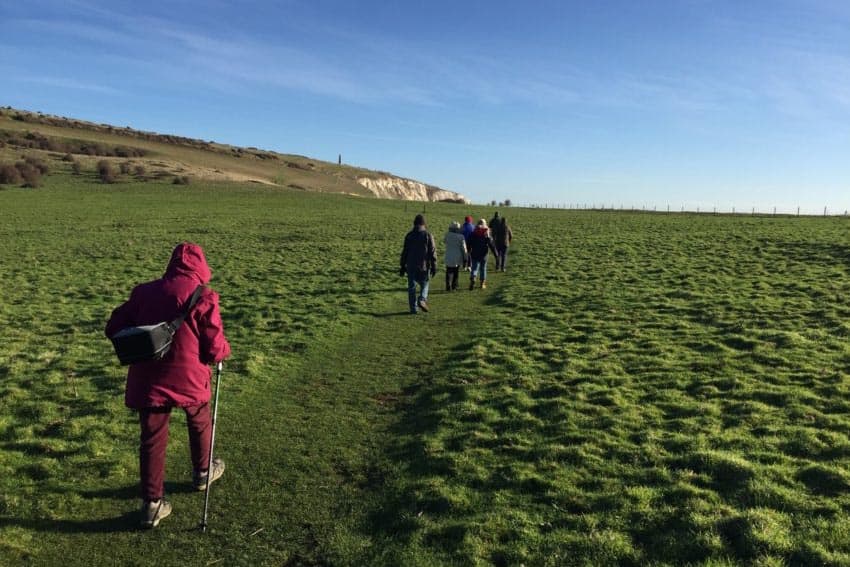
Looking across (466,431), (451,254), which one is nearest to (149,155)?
(451,254)

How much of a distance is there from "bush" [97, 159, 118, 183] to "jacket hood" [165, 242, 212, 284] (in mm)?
73621

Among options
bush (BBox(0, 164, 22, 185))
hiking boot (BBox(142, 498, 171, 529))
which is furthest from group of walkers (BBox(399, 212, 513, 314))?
bush (BBox(0, 164, 22, 185))

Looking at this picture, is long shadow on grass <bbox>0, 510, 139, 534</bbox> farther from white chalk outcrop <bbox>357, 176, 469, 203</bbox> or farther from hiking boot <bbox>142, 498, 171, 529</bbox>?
white chalk outcrop <bbox>357, 176, 469, 203</bbox>

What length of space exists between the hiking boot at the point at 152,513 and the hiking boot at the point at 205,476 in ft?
1.90

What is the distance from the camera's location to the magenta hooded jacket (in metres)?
5.29

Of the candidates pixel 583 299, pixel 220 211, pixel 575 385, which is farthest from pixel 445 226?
pixel 575 385

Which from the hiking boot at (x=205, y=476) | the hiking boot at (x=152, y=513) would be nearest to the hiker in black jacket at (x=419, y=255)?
the hiking boot at (x=205, y=476)

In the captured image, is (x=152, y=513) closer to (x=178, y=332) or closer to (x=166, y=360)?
(x=166, y=360)

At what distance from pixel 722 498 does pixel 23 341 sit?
530 inches

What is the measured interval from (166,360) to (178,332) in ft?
0.95

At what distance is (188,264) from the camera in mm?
5520

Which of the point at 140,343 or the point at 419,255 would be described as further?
the point at 419,255

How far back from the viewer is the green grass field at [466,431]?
5.17 meters

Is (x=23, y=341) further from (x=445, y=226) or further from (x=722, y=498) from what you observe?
(x=445, y=226)
